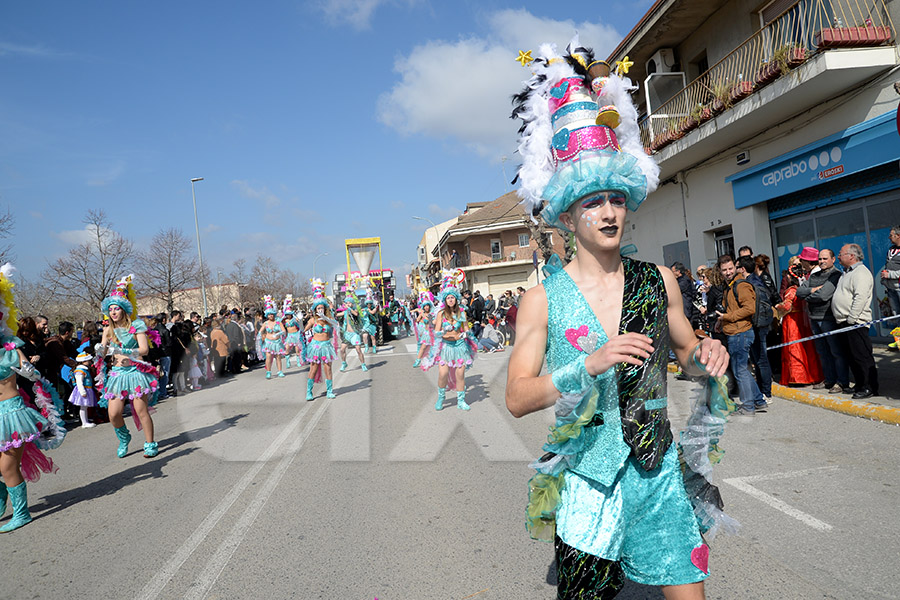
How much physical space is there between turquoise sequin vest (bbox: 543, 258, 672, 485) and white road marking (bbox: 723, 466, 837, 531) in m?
2.67

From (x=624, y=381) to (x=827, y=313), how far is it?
677 centimetres

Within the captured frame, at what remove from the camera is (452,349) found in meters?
9.29

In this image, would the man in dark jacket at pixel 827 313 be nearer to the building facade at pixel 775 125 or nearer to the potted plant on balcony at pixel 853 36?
the building facade at pixel 775 125

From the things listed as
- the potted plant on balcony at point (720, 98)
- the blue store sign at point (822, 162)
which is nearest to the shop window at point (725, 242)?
the blue store sign at point (822, 162)

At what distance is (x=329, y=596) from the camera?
341 cm

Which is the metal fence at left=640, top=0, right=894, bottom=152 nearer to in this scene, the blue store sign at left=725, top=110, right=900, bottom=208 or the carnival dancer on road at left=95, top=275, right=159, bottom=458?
the blue store sign at left=725, top=110, right=900, bottom=208

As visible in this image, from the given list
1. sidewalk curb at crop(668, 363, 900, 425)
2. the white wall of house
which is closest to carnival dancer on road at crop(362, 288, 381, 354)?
the white wall of house

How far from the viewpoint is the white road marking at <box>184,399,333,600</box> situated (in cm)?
367

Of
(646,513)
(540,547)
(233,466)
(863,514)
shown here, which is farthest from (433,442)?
(646,513)

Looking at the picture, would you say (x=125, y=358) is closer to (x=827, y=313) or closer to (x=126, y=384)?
(x=126, y=384)

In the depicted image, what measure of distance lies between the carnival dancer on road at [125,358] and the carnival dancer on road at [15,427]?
1.32 m

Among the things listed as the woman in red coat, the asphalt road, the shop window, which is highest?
the shop window

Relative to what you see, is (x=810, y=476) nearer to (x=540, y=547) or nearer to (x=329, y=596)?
(x=540, y=547)

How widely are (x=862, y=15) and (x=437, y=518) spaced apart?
1150 centimetres
